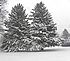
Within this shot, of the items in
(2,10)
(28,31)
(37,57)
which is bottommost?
(37,57)

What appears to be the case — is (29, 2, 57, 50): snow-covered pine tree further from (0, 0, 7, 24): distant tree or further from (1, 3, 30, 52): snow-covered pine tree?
(0, 0, 7, 24): distant tree

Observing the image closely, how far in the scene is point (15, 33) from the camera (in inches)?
955

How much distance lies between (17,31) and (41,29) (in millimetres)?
4193

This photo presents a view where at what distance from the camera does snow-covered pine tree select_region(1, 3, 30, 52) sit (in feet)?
75.9

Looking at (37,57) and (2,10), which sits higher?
(2,10)

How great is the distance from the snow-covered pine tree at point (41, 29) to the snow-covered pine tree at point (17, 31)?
1.33 m

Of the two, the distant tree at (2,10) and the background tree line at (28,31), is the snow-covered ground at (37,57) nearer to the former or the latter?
the background tree line at (28,31)

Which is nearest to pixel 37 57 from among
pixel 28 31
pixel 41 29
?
pixel 28 31

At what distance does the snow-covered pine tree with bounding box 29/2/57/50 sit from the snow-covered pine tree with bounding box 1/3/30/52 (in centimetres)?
133

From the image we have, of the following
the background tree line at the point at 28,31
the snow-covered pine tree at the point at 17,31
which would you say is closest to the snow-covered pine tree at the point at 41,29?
the background tree line at the point at 28,31

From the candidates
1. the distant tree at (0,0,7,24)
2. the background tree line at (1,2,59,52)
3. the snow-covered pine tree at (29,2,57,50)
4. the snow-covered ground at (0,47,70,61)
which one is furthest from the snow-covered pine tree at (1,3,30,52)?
the snow-covered ground at (0,47,70,61)

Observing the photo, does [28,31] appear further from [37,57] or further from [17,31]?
[37,57]

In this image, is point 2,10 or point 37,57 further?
Answer: point 2,10

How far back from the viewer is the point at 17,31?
79.8 feet
